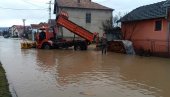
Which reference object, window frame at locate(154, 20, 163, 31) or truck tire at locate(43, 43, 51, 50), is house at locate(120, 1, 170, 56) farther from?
truck tire at locate(43, 43, 51, 50)

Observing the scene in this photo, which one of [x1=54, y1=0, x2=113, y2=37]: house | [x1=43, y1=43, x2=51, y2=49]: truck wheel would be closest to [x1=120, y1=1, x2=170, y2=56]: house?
[x1=43, y1=43, x2=51, y2=49]: truck wheel

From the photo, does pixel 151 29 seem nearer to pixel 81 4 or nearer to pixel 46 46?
pixel 46 46

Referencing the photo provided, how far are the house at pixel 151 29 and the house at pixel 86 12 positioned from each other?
17.7m

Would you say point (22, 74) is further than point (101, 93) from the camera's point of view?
Yes

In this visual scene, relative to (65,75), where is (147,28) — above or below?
above

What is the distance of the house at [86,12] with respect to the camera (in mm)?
53872

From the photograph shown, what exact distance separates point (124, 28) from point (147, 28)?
6.32 meters

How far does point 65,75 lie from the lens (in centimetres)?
1596

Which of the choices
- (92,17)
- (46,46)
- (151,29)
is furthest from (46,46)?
(92,17)

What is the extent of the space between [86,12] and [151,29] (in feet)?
→ 81.9

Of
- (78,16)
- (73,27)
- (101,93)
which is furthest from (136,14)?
(101,93)

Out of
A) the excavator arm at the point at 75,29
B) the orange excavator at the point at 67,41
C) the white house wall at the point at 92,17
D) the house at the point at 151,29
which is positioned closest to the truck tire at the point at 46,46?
the orange excavator at the point at 67,41

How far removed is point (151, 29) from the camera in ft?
103

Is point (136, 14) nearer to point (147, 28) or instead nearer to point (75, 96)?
point (147, 28)
